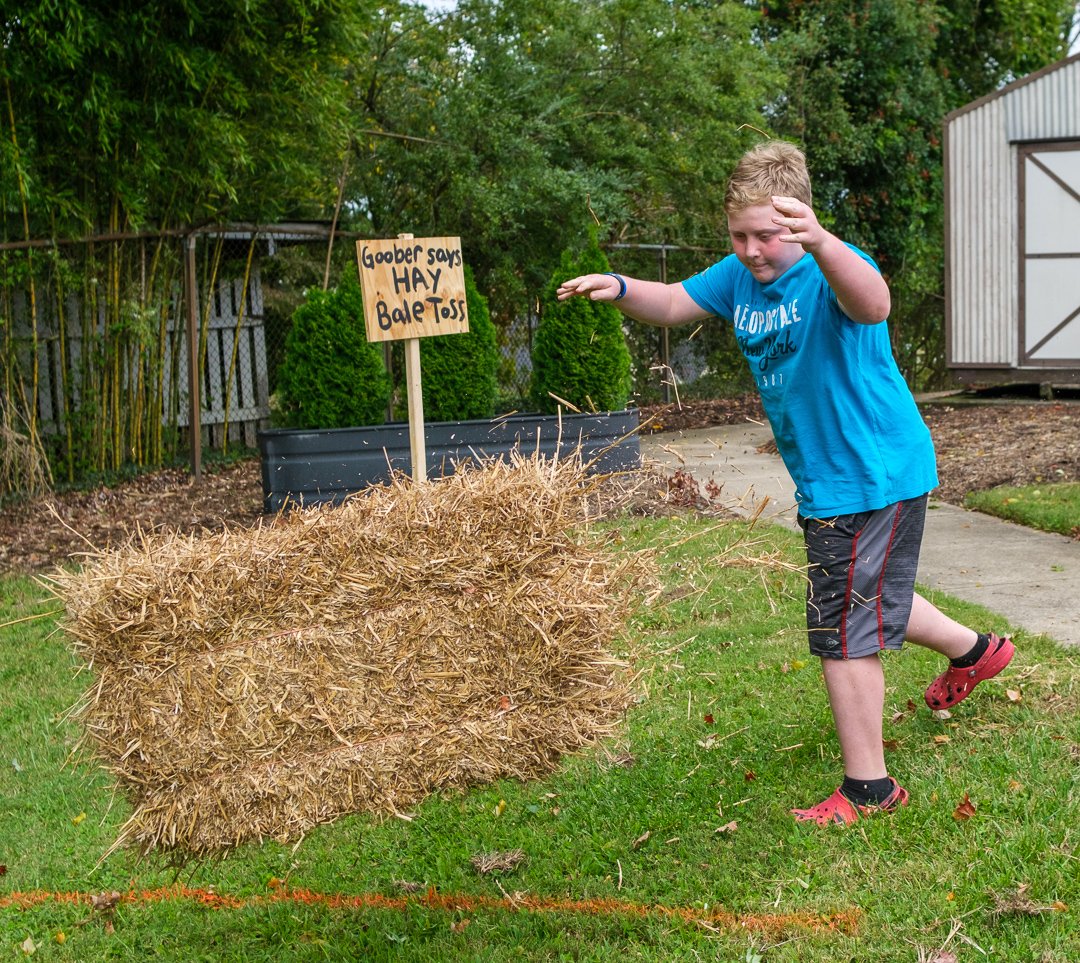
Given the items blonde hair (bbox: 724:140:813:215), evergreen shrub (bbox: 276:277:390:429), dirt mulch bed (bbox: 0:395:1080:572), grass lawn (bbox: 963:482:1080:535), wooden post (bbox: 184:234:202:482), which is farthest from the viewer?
wooden post (bbox: 184:234:202:482)

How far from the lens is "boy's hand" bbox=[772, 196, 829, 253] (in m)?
2.65

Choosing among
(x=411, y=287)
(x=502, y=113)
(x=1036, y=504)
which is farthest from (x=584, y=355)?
(x=411, y=287)

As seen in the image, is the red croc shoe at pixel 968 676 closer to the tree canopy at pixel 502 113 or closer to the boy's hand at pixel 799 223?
the boy's hand at pixel 799 223

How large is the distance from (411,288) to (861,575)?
3026mm

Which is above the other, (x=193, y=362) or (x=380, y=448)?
(x=193, y=362)

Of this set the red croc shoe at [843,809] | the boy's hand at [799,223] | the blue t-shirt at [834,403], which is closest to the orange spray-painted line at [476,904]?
the red croc shoe at [843,809]

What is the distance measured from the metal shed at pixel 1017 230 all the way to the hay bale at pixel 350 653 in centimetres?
1209

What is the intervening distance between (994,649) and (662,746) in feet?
3.69

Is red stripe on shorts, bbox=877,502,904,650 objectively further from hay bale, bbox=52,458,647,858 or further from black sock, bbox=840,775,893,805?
hay bale, bbox=52,458,647,858

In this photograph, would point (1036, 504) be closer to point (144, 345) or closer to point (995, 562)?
point (995, 562)

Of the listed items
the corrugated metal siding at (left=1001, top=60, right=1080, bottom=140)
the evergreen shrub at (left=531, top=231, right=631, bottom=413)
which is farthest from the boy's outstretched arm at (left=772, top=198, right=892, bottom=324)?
the corrugated metal siding at (left=1001, top=60, right=1080, bottom=140)

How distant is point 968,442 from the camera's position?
10594mm

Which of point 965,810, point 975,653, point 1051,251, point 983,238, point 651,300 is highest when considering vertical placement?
point 983,238

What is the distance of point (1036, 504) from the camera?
7.44m
